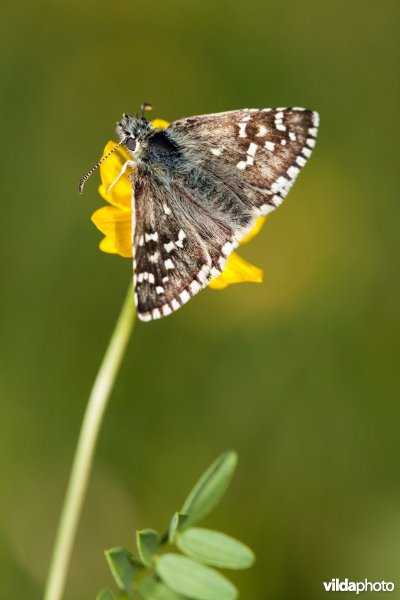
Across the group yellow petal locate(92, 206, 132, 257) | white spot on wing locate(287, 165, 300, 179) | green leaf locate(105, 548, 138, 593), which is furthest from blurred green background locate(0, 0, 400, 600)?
green leaf locate(105, 548, 138, 593)

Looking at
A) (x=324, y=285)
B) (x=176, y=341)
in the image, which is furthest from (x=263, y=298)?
(x=176, y=341)

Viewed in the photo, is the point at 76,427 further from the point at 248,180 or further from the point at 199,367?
the point at 248,180

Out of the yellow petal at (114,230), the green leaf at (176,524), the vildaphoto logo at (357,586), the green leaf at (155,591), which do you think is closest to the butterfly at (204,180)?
the yellow petal at (114,230)

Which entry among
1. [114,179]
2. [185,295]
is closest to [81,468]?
[185,295]

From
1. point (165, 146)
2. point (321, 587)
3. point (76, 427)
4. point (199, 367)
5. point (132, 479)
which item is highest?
point (165, 146)

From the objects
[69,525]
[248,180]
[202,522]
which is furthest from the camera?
[202,522]

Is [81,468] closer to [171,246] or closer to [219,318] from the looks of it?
[171,246]

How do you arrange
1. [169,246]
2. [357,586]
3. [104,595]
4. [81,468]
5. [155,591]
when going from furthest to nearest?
[357,586]
[169,246]
[81,468]
[155,591]
[104,595]

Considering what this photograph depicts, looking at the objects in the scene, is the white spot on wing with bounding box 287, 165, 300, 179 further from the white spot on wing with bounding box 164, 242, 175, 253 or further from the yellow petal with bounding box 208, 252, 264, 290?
the white spot on wing with bounding box 164, 242, 175, 253
